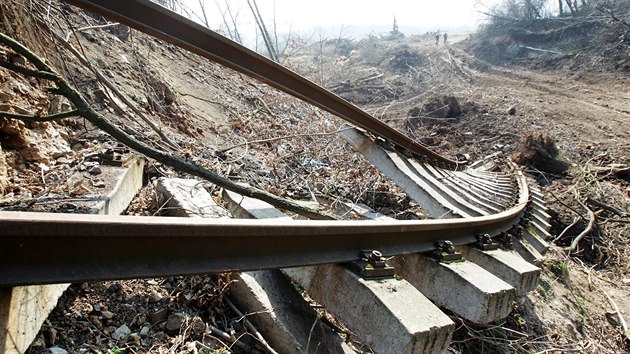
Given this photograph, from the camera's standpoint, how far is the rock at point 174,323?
1999mm

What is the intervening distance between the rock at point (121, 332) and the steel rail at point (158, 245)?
64 centimetres

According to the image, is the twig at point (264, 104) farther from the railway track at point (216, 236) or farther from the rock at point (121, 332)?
the rock at point (121, 332)

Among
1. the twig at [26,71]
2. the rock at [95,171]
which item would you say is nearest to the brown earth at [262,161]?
the rock at [95,171]

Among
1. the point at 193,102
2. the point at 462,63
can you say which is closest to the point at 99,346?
the point at 193,102

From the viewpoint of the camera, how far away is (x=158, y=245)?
1.50 m

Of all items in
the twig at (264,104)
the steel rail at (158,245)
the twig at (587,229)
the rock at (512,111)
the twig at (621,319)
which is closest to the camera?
the steel rail at (158,245)

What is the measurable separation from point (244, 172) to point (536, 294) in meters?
3.03

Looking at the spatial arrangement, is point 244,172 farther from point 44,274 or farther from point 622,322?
point 622,322

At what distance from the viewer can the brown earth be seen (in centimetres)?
212

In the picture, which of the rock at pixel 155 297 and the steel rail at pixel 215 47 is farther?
the steel rail at pixel 215 47

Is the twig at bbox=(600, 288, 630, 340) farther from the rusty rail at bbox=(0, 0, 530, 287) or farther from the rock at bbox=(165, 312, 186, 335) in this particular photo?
the rock at bbox=(165, 312, 186, 335)

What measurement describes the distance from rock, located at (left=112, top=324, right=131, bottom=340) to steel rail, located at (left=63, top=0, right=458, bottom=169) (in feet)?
6.27

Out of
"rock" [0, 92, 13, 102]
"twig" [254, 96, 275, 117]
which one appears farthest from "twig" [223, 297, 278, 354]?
"twig" [254, 96, 275, 117]

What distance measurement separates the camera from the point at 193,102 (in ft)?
22.4
